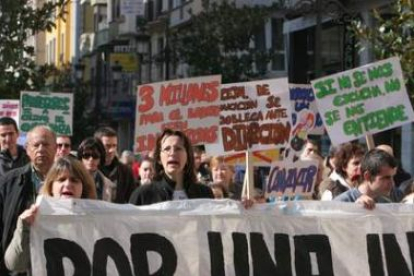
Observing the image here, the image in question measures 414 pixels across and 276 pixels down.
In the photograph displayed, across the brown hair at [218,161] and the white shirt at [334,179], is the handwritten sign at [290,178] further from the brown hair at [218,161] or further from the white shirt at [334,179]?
the brown hair at [218,161]

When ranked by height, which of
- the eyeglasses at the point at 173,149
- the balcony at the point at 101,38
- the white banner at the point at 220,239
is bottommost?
the white banner at the point at 220,239

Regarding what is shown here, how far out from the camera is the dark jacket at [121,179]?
1067cm

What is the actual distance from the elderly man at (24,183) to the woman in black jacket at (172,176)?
0.58m

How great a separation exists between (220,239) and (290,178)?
3.93m

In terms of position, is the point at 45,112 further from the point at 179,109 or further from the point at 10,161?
the point at 179,109

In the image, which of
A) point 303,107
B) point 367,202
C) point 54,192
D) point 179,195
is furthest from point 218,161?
point 54,192

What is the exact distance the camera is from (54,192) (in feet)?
22.8

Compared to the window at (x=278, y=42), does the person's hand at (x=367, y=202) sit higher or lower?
lower

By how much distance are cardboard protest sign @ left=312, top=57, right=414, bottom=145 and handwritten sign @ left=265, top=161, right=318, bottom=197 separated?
73cm

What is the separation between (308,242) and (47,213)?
1.50 m

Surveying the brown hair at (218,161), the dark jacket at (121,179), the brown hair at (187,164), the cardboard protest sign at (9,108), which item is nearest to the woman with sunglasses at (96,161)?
the dark jacket at (121,179)

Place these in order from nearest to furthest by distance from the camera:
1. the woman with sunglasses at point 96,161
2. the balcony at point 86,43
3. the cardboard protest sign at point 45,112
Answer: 1. the woman with sunglasses at point 96,161
2. the cardboard protest sign at point 45,112
3. the balcony at point 86,43

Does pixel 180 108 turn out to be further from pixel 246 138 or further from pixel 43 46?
pixel 43 46

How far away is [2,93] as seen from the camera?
24094mm
